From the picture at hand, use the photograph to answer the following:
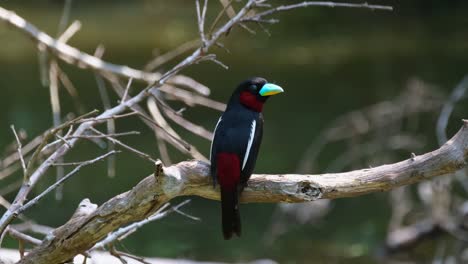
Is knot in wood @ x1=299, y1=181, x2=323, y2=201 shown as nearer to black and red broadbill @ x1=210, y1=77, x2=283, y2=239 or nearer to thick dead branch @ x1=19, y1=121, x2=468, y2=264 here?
thick dead branch @ x1=19, y1=121, x2=468, y2=264

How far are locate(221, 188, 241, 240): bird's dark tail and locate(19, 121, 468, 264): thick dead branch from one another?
5 centimetres

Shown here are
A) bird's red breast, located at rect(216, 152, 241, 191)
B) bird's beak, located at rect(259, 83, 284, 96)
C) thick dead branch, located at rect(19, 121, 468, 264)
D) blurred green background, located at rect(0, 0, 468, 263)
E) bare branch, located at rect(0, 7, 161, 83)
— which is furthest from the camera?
blurred green background, located at rect(0, 0, 468, 263)

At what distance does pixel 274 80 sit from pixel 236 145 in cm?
899

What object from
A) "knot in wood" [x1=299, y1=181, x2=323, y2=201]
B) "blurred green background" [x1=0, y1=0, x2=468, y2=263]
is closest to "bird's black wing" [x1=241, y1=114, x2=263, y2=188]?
"knot in wood" [x1=299, y1=181, x2=323, y2=201]

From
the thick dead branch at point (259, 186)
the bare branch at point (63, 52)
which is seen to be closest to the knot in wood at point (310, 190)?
the thick dead branch at point (259, 186)

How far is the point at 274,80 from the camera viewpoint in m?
12.1

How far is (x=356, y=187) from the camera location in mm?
2891

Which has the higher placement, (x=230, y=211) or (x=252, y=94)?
(x=252, y=94)

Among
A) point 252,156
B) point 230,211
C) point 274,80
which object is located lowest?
point 274,80

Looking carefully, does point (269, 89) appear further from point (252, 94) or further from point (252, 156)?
point (252, 156)

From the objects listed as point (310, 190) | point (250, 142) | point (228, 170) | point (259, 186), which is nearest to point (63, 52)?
point (250, 142)

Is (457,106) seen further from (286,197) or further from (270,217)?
(286,197)

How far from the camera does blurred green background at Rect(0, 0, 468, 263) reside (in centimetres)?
747

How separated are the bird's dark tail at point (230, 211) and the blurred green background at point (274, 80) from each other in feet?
12.5
